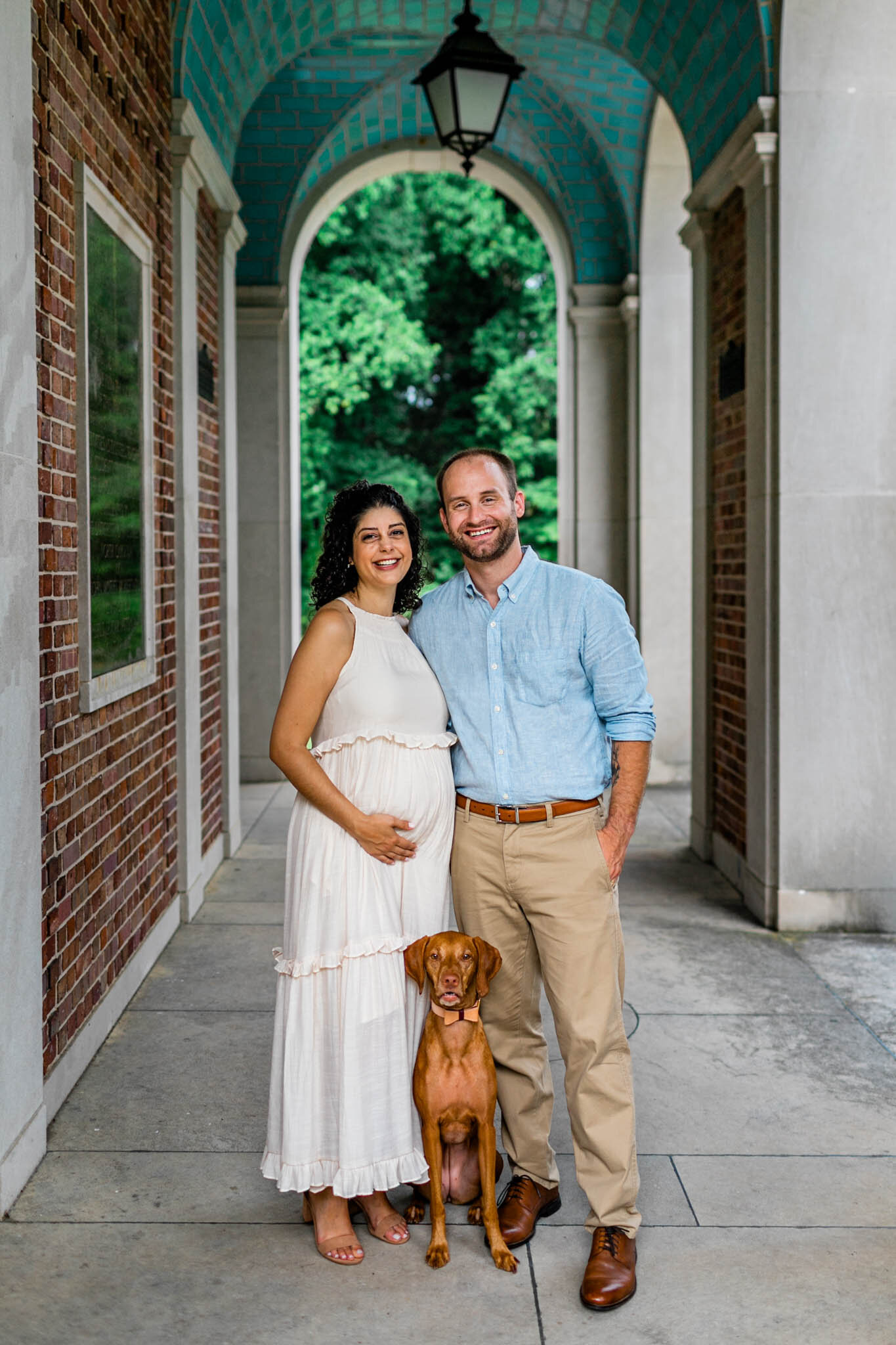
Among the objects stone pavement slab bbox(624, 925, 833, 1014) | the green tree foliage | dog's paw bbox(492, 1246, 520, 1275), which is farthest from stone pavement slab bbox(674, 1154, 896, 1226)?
the green tree foliage

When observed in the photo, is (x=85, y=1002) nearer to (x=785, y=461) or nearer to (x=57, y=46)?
(x=57, y=46)

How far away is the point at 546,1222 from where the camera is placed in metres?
3.52

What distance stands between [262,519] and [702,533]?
4.36 meters

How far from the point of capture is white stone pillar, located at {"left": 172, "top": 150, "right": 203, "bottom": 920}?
654 centimetres

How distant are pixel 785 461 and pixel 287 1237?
421cm

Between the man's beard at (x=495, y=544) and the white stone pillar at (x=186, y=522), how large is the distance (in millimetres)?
3490

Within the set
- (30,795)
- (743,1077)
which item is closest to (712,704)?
(743,1077)

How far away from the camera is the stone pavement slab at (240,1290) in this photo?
2980 millimetres

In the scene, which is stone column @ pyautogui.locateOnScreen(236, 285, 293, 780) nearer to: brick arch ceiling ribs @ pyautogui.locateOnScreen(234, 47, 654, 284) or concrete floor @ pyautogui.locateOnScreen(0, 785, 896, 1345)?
brick arch ceiling ribs @ pyautogui.locateOnScreen(234, 47, 654, 284)

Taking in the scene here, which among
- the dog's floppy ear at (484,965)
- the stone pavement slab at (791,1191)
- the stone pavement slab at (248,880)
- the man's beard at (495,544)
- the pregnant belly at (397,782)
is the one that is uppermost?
the man's beard at (495,544)

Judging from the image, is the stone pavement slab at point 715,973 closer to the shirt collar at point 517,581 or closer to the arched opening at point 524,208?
the shirt collar at point 517,581

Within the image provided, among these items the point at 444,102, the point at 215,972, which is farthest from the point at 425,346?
the point at 215,972

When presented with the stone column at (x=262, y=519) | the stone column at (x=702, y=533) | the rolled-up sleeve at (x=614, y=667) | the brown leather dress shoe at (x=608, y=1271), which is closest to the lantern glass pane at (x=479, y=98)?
the stone column at (x=702, y=533)

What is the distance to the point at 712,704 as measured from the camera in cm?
783
